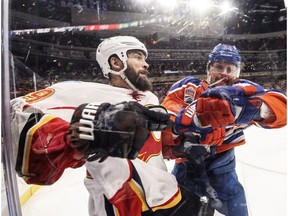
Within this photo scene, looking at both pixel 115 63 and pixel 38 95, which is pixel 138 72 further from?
pixel 38 95

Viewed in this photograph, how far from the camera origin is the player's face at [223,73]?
0.47 metres

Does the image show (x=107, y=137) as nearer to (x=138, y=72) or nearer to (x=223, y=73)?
(x=138, y=72)

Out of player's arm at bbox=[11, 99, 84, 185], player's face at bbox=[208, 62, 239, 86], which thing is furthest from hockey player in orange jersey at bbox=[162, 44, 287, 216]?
player's arm at bbox=[11, 99, 84, 185]

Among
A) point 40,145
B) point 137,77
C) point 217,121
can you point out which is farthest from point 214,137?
point 40,145

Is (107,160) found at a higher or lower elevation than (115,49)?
lower

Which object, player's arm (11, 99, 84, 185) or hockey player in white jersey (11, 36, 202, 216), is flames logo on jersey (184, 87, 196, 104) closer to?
hockey player in white jersey (11, 36, 202, 216)

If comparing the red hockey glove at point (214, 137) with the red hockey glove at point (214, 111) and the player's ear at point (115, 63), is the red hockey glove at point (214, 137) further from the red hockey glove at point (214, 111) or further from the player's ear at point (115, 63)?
the player's ear at point (115, 63)

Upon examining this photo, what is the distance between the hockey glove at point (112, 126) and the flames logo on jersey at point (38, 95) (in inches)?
2.2

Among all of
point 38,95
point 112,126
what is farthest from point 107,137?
point 38,95

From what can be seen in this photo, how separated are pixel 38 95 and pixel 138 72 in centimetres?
15

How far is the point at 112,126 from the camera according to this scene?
42cm

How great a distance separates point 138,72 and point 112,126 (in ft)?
0.31

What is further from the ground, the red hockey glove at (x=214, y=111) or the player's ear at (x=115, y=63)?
the player's ear at (x=115, y=63)

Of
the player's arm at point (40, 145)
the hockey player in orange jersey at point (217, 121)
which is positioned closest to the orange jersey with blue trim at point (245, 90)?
the hockey player in orange jersey at point (217, 121)
